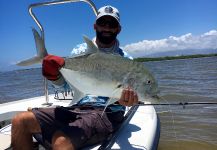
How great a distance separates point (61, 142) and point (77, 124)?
11.9 inches

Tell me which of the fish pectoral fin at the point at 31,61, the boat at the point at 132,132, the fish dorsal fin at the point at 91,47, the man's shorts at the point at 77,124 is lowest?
the boat at the point at 132,132

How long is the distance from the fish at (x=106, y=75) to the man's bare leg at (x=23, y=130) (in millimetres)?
623

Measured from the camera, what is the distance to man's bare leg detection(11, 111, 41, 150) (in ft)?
10.6

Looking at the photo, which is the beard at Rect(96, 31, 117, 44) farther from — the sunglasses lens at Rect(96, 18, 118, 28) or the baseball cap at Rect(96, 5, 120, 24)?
the baseball cap at Rect(96, 5, 120, 24)

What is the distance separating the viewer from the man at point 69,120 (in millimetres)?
3027

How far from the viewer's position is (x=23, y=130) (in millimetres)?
3252

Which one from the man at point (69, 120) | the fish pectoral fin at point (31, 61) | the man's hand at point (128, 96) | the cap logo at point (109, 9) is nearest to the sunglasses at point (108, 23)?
the man at point (69, 120)

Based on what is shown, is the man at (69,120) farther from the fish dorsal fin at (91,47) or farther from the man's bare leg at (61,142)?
the fish dorsal fin at (91,47)

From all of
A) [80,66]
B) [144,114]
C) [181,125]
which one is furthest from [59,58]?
[181,125]

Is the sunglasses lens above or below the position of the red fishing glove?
above

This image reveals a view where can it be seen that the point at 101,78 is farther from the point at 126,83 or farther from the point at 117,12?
the point at 117,12

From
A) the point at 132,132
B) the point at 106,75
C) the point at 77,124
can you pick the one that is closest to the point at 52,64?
the point at 106,75

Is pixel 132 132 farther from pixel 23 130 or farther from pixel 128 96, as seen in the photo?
pixel 23 130

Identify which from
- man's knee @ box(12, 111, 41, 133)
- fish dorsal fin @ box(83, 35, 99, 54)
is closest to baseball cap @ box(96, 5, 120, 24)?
fish dorsal fin @ box(83, 35, 99, 54)
